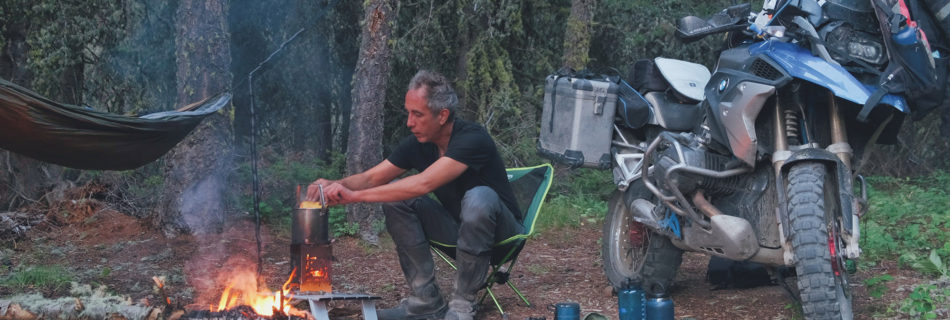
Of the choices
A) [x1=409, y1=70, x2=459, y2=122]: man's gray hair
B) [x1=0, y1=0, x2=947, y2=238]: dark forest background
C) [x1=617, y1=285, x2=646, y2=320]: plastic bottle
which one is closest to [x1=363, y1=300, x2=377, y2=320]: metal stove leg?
[x1=409, y1=70, x2=459, y2=122]: man's gray hair

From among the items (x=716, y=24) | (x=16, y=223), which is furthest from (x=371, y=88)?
(x=716, y=24)

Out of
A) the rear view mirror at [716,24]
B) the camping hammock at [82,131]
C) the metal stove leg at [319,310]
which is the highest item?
the rear view mirror at [716,24]

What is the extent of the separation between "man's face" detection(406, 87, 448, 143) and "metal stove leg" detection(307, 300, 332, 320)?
0.89m

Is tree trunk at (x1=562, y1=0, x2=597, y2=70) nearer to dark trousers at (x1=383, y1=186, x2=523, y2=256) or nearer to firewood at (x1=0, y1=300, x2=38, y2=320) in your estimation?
dark trousers at (x1=383, y1=186, x2=523, y2=256)

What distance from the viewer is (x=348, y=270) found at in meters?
5.91

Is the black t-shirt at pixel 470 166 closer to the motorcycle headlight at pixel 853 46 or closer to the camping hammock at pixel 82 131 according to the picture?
the camping hammock at pixel 82 131

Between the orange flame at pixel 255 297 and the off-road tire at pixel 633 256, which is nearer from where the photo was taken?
the orange flame at pixel 255 297

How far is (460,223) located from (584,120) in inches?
40.9

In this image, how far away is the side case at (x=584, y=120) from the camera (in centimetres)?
481

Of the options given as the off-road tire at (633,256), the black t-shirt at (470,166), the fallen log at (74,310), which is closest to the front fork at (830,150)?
the off-road tire at (633,256)

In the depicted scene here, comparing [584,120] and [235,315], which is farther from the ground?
[584,120]

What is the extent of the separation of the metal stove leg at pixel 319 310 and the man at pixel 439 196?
437 millimetres

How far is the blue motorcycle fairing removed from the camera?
3.51 m

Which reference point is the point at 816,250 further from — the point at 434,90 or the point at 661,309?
the point at 434,90
